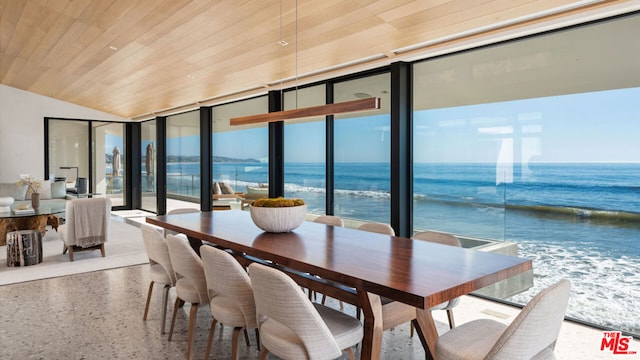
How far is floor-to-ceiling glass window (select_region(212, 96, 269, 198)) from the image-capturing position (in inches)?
257

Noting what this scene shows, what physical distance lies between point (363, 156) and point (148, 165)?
7.34 m

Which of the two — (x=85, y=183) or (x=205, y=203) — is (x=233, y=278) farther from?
(x=85, y=183)

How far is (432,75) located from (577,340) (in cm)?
268

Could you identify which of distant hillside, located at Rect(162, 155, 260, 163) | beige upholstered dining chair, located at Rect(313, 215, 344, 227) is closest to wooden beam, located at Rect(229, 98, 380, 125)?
beige upholstered dining chair, located at Rect(313, 215, 344, 227)

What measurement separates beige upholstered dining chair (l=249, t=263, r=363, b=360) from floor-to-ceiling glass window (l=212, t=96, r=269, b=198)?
4553 millimetres

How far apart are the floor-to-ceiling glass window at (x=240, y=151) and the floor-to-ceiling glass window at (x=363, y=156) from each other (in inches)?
64.0

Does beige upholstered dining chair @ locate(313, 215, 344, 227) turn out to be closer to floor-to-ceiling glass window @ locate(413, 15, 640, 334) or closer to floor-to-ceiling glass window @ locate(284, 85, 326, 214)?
floor-to-ceiling glass window @ locate(413, 15, 640, 334)

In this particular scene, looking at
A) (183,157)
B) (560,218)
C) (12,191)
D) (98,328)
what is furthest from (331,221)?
(12,191)

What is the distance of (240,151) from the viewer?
7.06 m

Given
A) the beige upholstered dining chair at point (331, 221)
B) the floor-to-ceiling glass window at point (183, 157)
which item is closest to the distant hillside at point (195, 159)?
the floor-to-ceiling glass window at point (183, 157)

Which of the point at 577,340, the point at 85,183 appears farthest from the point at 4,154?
the point at 577,340

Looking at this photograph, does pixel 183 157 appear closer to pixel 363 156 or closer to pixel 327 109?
pixel 363 156

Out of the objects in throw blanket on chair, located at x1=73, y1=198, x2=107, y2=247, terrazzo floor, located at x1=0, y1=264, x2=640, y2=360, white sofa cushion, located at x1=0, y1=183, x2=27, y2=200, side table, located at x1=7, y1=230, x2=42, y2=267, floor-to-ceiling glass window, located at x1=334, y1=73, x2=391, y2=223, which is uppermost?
floor-to-ceiling glass window, located at x1=334, y1=73, x2=391, y2=223

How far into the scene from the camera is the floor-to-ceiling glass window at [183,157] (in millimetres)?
8305
